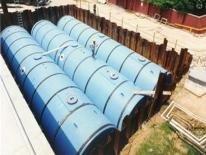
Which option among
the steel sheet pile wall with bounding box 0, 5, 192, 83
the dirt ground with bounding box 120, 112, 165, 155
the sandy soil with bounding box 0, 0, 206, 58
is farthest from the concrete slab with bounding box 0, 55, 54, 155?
the sandy soil with bounding box 0, 0, 206, 58

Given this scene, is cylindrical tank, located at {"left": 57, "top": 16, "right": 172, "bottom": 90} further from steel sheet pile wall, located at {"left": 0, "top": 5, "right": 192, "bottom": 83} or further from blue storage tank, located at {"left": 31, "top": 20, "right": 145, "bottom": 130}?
steel sheet pile wall, located at {"left": 0, "top": 5, "right": 192, "bottom": 83}

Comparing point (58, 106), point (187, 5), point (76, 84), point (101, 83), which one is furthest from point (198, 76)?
point (187, 5)

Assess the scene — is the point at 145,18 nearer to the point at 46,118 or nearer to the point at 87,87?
the point at 87,87

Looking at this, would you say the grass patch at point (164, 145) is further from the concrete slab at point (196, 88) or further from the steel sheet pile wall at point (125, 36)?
the concrete slab at point (196, 88)

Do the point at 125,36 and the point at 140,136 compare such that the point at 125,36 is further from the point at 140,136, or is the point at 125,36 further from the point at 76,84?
the point at 140,136

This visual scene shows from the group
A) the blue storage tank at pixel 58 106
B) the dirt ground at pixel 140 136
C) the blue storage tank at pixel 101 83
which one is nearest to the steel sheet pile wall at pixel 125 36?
the dirt ground at pixel 140 136
